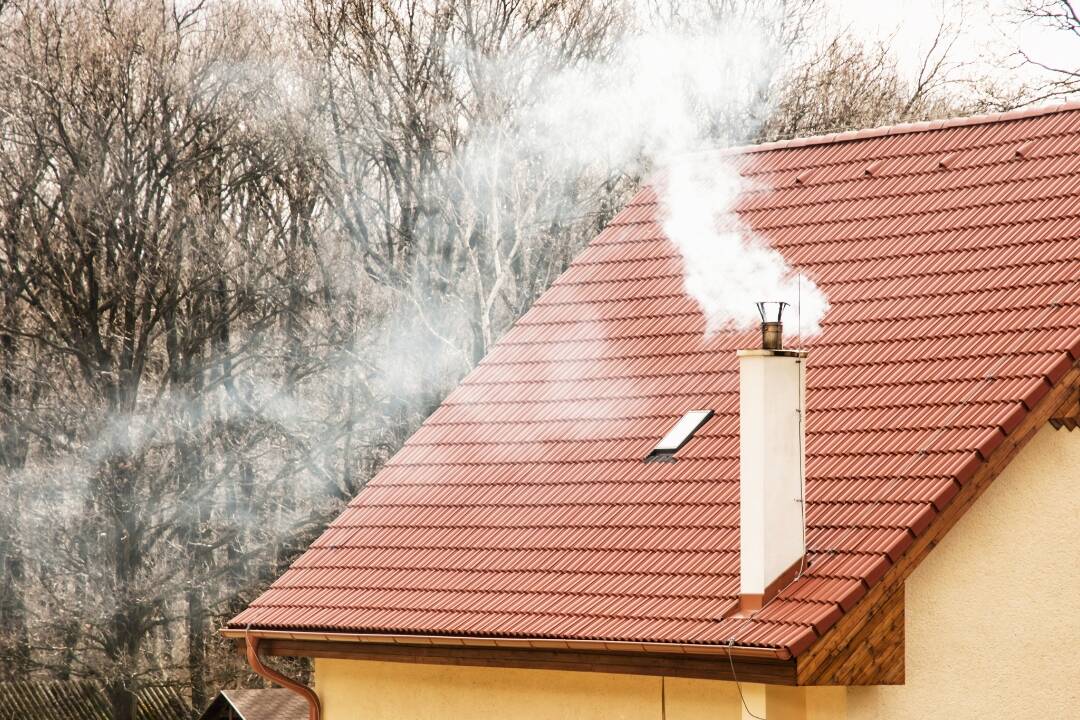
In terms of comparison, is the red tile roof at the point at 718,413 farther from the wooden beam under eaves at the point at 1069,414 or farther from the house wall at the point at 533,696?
the house wall at the point at 533,696

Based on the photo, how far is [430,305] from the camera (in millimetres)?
Result: 29000

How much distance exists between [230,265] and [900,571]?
777 inches

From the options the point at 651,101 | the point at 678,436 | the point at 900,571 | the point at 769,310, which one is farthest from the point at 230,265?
the point at 900,571

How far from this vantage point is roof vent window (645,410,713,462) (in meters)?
12.4

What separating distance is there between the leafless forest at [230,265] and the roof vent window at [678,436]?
15864mm

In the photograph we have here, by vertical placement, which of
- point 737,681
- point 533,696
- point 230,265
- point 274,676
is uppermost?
point 230,265

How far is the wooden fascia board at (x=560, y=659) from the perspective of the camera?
10.0 m

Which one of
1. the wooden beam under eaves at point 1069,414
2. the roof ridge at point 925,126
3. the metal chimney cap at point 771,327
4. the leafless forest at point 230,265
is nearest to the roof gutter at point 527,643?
the metal chimney cap at point 771,327

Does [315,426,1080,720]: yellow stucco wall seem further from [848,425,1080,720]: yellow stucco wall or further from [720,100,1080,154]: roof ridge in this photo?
[720,100,1080,154]: roof ridge

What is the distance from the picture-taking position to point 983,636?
10.7m

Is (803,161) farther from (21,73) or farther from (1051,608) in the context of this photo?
(21,73)

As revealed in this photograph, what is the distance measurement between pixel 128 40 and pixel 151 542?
24.4 feet

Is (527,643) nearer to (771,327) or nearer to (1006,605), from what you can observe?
(771,327)

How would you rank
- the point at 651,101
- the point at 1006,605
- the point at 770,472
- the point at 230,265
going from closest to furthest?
1. the point at 770,472
2. the point at 1006,605
3. the point at 230,265
4. the point at 651,101
